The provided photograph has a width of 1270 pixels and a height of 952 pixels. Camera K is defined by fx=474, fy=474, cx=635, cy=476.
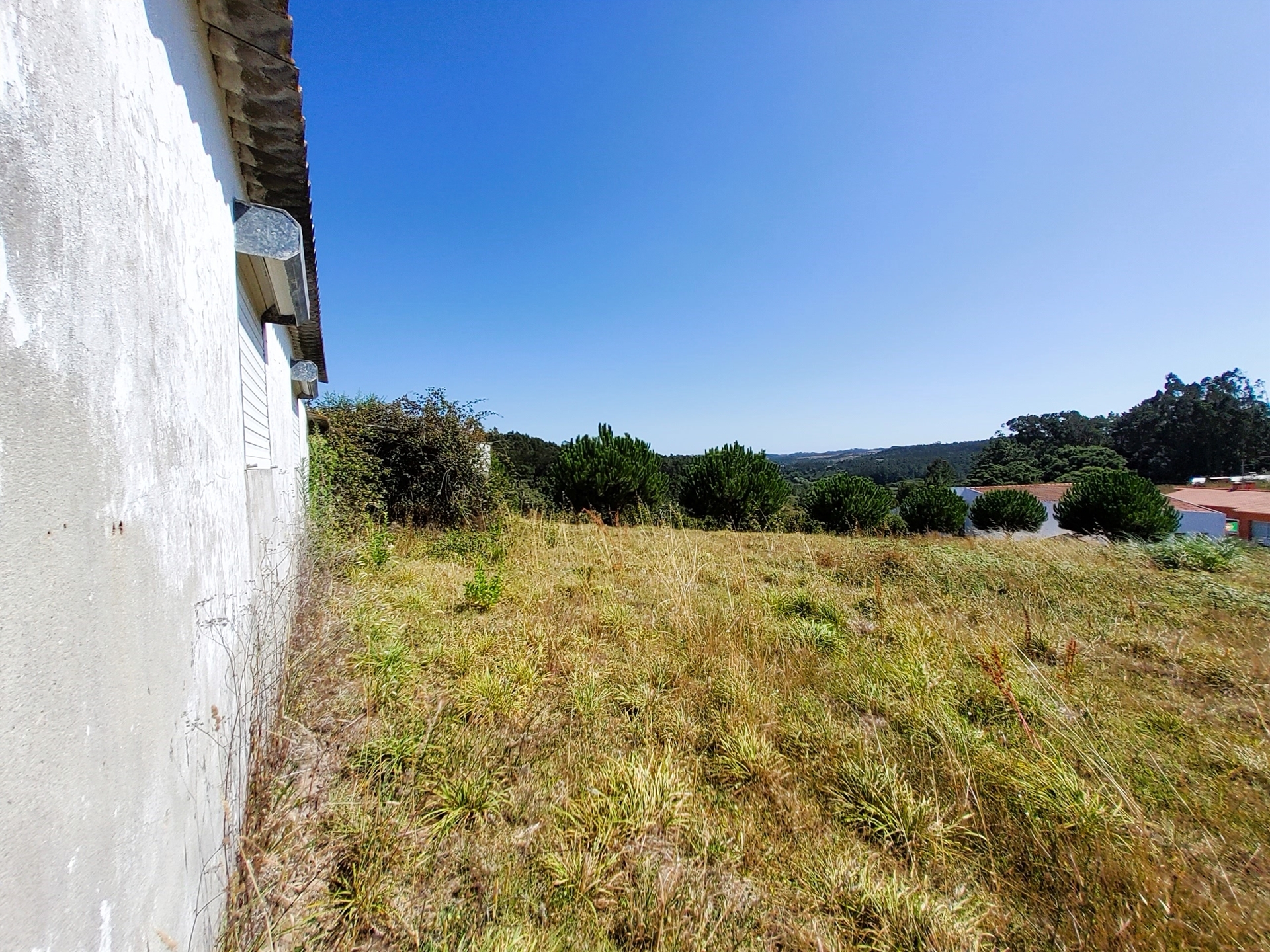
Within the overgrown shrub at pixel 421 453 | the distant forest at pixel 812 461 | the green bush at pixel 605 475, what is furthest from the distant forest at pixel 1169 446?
the overgrown shrub at pixel 421 453

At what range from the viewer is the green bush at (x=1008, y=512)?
A: 16.9 m

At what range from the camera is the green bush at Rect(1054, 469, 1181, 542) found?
12.4 m

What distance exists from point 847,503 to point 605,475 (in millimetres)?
8274

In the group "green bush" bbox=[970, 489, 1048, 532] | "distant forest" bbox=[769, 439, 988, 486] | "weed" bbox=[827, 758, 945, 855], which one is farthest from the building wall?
"distant forest" bbox=[769, 439, 988, 486]

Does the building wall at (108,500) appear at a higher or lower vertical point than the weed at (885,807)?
higher

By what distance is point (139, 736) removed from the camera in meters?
0.88

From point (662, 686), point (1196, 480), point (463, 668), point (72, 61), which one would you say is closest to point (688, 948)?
point (662, 686)

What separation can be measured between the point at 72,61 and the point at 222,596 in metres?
1.40

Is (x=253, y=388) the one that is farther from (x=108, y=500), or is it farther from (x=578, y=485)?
(x=578, y=485)

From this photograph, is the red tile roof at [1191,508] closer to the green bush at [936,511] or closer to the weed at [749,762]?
the green bush at [936,511]

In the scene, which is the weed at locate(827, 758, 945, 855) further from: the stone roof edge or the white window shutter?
the stone roof edge

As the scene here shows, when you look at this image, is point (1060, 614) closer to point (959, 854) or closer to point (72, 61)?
point (959, 854)

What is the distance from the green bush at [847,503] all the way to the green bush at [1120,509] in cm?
493

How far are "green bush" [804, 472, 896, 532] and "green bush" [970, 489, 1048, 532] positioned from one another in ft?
14.0
